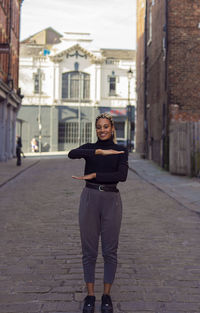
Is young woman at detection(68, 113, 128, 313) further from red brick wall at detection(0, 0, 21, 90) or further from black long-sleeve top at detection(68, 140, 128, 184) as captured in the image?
red brick wall at detection(0, 0, 21, 90)

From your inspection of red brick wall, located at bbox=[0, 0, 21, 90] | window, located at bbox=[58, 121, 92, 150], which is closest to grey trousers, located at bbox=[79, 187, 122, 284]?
red brick wall, located at bbox=[0, 0, 21, 90]

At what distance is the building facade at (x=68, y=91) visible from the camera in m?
42.4

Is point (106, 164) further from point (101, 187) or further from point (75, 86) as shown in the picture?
point (75, 86)

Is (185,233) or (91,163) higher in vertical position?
(91,163)

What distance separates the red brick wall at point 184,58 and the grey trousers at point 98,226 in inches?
549

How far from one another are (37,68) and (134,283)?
135 feet

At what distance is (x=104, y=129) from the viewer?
11.4 feet

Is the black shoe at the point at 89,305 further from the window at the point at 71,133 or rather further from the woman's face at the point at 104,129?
the window at the point at 71,133

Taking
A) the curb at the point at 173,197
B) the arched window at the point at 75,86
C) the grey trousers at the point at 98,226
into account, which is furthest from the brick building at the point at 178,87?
the arched window at the point at 75,86

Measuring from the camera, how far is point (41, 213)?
819 centimetres

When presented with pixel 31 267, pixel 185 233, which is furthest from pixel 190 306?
pixel 185 233

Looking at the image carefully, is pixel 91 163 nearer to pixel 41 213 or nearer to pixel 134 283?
pixel 134 283

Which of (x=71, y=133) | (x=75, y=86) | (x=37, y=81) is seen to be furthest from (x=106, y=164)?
(x=37, y=81)

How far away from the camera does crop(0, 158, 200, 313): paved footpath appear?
141 inches
